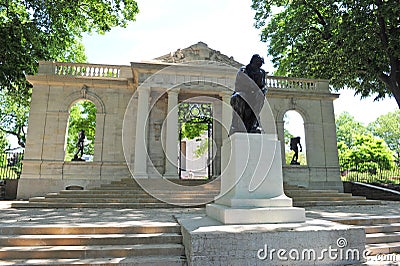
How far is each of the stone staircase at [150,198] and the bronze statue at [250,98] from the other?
17.3 ft

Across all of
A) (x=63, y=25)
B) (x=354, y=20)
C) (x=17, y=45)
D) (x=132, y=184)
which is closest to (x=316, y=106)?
(x=354, y=20)

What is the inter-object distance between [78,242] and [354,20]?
49.0 feet

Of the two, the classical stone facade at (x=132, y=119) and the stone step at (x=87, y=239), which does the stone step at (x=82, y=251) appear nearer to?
the stone step at (x=87, y=239)

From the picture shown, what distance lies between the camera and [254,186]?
17.4 feet

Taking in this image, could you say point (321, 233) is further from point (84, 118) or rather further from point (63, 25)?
point (84, 118)

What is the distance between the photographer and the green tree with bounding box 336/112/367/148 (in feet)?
189

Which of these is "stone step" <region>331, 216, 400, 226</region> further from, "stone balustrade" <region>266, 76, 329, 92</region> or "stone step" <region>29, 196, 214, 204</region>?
"stone balustrade" <region>266, 76, 329, 92</region>

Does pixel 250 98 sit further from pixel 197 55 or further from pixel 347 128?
pixel 347 128

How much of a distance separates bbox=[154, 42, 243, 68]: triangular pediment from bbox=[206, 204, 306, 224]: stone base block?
38.9ft

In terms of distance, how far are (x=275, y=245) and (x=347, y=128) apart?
6143cm

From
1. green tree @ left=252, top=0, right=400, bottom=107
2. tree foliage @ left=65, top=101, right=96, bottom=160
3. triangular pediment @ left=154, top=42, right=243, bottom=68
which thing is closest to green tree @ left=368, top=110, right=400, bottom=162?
green tree @ left=252, top=0, right=400, bottom=107

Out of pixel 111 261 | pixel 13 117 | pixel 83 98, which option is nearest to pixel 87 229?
pixel 111 261

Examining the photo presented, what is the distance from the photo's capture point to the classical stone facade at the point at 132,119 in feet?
46.1

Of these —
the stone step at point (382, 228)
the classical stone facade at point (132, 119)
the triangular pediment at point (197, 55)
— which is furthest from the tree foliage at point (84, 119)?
the stone step at point (382, 228)
